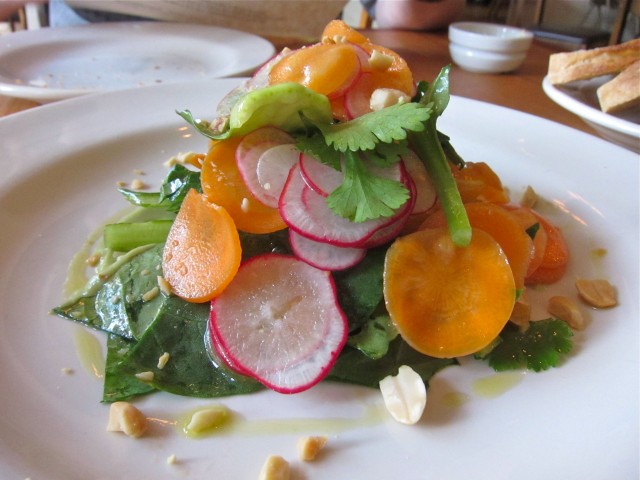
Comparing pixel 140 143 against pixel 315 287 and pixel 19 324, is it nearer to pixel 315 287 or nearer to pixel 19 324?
pixel 19 324

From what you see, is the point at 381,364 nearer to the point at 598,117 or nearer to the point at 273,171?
the point at 273,171

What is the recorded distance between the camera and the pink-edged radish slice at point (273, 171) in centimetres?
98

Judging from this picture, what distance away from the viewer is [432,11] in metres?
3.37

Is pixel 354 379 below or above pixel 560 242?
below

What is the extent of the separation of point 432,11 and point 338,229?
2.91m

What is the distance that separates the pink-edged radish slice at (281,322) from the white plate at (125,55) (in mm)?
1289

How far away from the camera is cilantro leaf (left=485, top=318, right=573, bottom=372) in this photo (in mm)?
962

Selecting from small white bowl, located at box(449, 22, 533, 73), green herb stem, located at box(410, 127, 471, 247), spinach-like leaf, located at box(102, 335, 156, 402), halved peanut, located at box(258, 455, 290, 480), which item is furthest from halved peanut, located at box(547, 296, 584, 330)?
small white bowl, located at box(449, 22, 533, 73)

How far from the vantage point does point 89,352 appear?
98 centimetres

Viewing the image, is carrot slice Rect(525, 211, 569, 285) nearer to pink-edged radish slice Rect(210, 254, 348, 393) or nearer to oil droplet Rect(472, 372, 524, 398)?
oil droplet Rect(472, 372, 524, 398)

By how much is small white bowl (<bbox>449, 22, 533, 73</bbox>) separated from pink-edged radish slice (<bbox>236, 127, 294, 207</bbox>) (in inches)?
70.5

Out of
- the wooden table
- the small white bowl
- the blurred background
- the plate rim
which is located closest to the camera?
the plate rim

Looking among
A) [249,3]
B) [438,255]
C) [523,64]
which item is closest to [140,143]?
[438,255]

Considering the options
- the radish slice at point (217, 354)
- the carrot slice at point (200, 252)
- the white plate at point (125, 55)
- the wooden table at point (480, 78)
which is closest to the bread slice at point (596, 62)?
the wooden table at point (480, 78)
